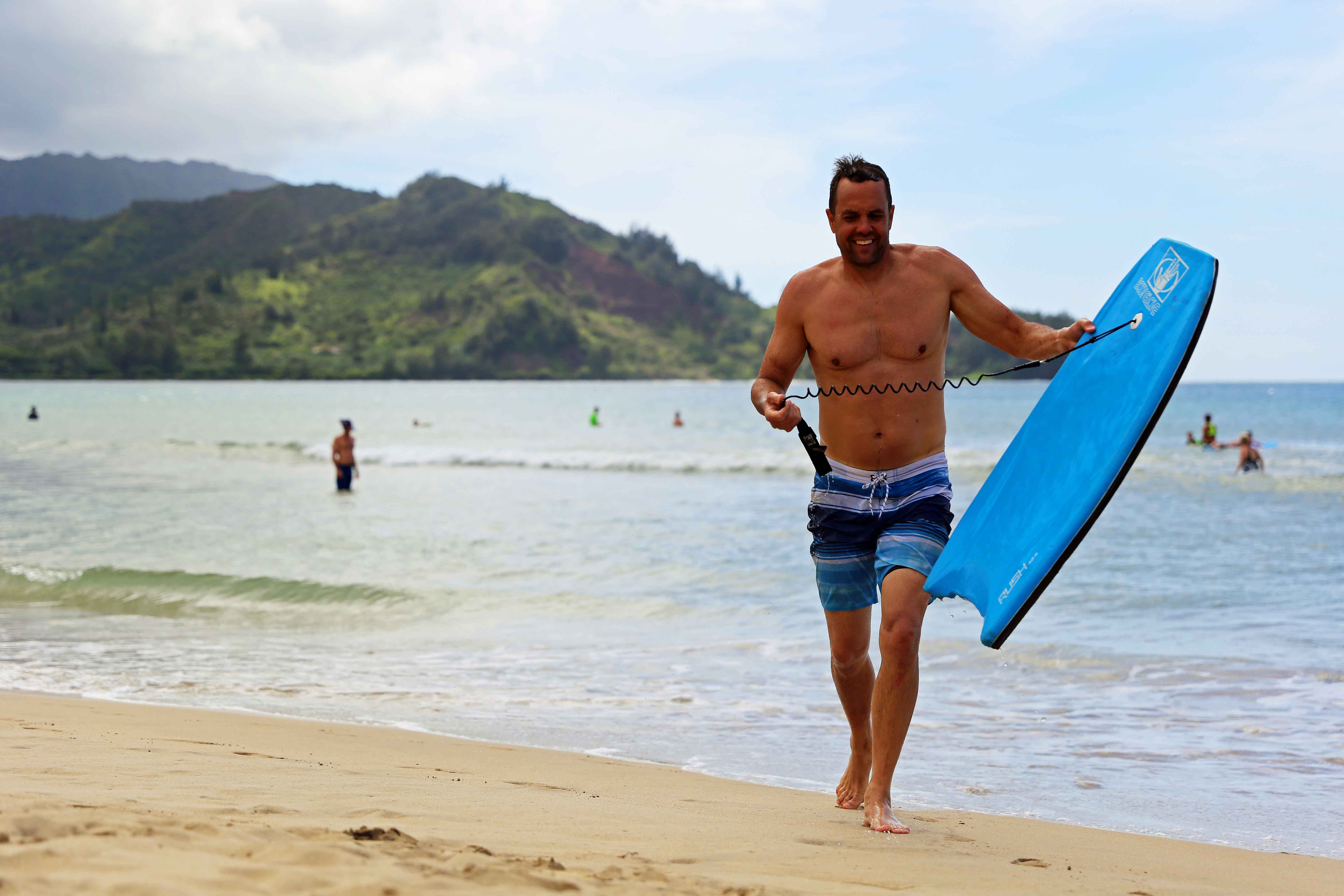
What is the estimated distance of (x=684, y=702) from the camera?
20.4 feet

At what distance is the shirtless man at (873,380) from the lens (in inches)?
145

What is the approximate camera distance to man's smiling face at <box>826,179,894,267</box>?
365cm

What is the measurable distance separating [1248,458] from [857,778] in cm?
2439

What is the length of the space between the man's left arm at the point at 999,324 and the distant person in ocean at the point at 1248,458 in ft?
76.5

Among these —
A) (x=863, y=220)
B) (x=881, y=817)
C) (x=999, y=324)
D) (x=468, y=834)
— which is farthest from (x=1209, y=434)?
(x=468, y=834)

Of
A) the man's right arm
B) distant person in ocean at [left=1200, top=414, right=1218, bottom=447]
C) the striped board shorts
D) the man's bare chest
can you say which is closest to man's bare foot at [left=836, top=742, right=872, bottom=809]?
the striped board shorts

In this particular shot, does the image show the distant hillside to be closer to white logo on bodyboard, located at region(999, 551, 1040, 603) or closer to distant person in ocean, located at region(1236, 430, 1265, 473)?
distant person in ocean, located at region(1236, 430, 1265, 473)

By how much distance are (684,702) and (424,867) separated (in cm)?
387

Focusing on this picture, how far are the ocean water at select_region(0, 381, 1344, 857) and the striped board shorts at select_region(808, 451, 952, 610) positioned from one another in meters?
1.22

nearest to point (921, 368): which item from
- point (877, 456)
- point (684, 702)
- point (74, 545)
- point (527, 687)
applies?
point (877, 456)

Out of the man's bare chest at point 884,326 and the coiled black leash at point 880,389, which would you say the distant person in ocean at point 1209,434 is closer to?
the coiled black leash at point 880,389

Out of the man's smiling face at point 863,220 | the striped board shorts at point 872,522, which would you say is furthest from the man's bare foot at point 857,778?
the man's smiling face at point 863,220

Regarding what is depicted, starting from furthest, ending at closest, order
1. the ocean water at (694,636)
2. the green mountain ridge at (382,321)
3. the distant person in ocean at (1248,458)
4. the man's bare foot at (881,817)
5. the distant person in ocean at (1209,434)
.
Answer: the green mountain ridge at (382,321) → the distant person in ocean at (1209,434) → the distant person in ocean at (1248,458) → the ocean water at (694,636) → the man's bare foot at (881,817)

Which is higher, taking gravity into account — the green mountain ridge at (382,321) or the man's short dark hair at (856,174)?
the green mountain ridge at (382,321)
